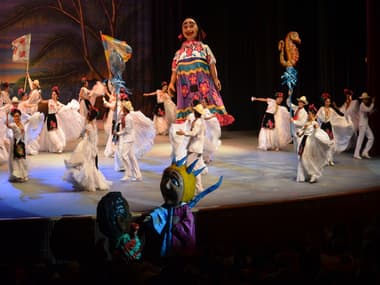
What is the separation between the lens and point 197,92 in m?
13.2

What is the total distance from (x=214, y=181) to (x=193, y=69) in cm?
352

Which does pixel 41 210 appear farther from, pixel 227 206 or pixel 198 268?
pixel 198 268

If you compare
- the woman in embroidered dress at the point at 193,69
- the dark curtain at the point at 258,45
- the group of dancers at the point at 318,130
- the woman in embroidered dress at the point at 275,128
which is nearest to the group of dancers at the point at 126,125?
the woman in embroidered dress at the point at 193,69

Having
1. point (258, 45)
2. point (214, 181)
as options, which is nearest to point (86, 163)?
point (214, 181)

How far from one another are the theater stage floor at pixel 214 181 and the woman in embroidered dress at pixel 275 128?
0.40 meters

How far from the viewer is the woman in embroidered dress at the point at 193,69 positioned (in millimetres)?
12969

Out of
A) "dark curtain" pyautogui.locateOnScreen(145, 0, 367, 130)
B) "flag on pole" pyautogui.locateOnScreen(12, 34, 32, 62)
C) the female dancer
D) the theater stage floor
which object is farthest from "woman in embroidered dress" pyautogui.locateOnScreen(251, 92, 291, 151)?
the female dancer

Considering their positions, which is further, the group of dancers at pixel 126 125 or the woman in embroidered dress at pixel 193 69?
the woman in embroidered dress at pixel 193 69

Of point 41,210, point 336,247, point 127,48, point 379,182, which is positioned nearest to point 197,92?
point 127,48

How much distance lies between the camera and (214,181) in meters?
10.1

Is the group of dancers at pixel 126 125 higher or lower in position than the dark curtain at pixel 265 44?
lower

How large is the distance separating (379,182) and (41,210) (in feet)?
14.7

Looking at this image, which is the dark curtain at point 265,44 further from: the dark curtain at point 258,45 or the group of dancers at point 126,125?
the group of dancers at point 126,125

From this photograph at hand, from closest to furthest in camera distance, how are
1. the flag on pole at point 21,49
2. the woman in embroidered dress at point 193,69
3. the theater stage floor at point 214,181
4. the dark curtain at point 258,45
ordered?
the theater stage floor at point 214,181 < the woman in embroidered dress at point 193,69 < the flag on pole at point 21,49 < the dark curtain at point 258,45
